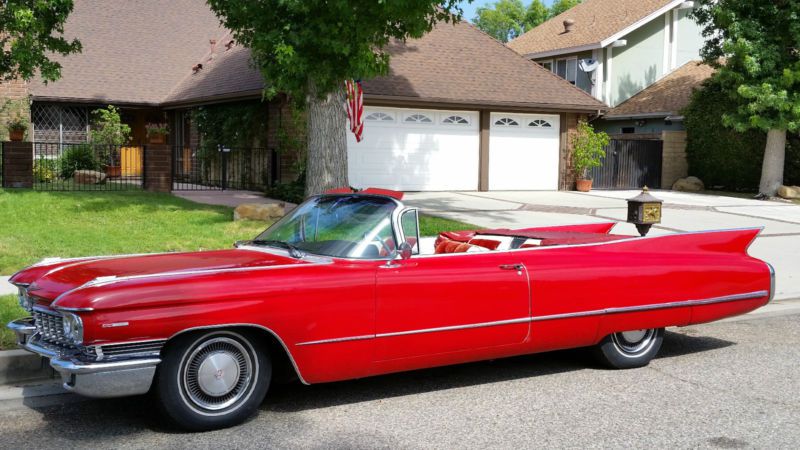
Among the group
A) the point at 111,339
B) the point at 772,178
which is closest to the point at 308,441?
the point at 111,339

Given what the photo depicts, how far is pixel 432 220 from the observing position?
1483cm

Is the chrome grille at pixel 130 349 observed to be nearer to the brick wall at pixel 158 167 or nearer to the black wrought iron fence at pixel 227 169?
the brick wall at pixel 158 167

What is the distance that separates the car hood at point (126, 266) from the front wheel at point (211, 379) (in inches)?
19.0

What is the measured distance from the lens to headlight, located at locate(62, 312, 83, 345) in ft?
14.3

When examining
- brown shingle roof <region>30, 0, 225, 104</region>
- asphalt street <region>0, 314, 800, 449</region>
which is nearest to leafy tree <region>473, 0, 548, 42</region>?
brown shingle roof <region>30, 0, 225, 104</region>

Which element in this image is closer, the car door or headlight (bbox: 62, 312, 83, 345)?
headlight (bbox: 62, 312, 83, 345)

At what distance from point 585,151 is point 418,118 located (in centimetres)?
556

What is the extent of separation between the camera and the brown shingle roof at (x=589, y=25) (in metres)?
29.9

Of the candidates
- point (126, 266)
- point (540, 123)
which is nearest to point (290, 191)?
point (540, 123)

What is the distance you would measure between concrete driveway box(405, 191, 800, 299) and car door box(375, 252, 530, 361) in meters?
5.94

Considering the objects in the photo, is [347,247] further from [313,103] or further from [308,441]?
[313,103]

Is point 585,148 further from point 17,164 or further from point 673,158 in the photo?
point 17,164

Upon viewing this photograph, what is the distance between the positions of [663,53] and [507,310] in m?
28.3

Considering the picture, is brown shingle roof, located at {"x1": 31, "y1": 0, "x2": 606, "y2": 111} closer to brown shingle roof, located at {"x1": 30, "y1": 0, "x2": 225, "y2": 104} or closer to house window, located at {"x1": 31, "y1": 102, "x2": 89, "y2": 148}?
brown shingle roof, located at {"x1": 30, "y1": 0, "x2": 225, "y2": 104}
